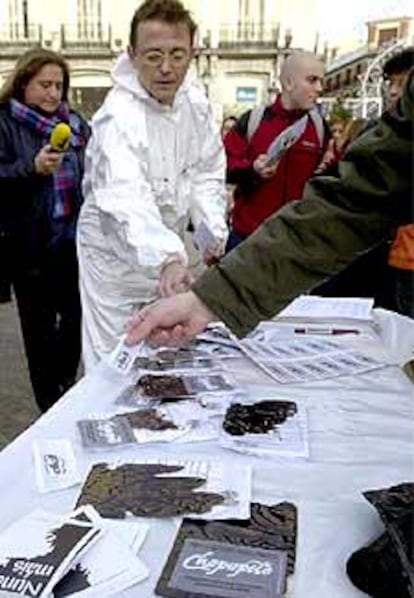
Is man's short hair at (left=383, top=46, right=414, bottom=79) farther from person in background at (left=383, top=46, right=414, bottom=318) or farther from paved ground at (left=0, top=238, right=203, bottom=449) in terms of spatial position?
paved ground at (left=0, top=238, right=203, bottom=449)

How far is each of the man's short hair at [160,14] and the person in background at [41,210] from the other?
0.82 meters

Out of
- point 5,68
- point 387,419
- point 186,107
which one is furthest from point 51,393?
point 5,68

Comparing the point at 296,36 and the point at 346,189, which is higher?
the point at 296,36

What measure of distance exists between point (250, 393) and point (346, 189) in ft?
1.48

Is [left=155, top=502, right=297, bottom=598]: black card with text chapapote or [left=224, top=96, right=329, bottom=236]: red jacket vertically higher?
[left=224, top=96, right=329, bottom=236]: red jacket

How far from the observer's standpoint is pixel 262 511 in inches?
35.0

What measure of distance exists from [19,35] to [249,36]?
9584 mm

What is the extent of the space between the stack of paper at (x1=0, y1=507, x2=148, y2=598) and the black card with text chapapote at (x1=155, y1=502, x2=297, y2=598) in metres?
0.05

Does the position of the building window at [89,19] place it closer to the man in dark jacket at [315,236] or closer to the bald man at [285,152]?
the bald man at [285,152]

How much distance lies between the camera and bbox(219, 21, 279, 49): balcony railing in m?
31.7

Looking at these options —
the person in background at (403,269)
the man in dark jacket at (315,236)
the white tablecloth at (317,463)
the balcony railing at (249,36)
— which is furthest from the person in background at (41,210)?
the balcony railing at (249,36)

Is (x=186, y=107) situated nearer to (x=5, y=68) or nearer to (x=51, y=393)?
(x=51, y=393)

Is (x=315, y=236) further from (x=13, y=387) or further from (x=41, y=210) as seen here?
(x=13, y=387)

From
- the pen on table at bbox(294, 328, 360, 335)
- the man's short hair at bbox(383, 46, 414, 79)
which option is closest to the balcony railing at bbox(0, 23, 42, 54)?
the man's short hair at bbox(383, 46, 414, 79)
